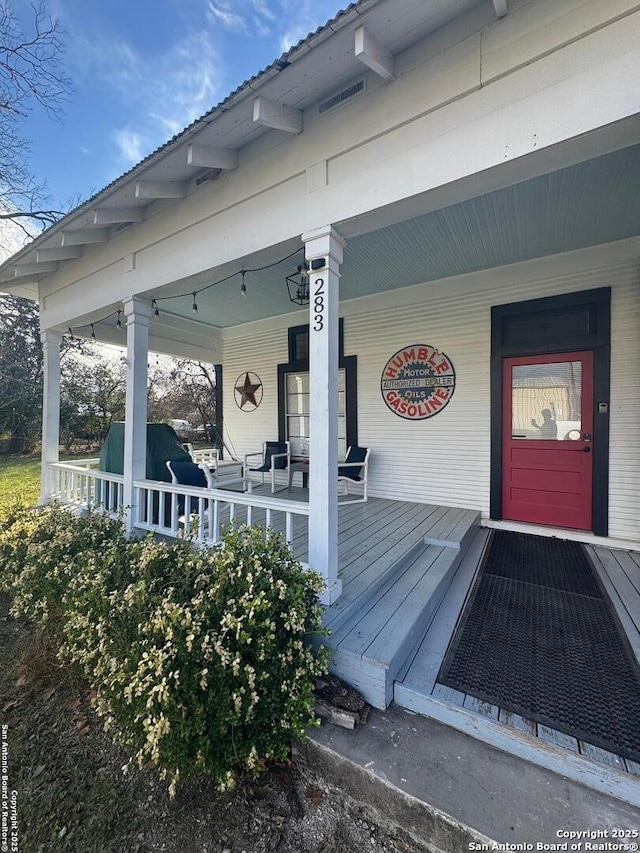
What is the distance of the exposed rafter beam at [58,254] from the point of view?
4.07 meters

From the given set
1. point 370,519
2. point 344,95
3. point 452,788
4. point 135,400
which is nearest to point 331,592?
point 452,788

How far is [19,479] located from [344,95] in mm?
10498

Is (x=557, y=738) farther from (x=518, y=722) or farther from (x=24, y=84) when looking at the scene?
(x=24, y=84)

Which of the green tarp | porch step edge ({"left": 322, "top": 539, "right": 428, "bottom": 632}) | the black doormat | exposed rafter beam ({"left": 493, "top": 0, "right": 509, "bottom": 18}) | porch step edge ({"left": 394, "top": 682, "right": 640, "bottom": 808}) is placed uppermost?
exposed rafter beam ({"left": 493, "top": 0, "right": 509, "bottom": 18})

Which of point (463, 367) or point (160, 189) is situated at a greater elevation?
point (160, 189)

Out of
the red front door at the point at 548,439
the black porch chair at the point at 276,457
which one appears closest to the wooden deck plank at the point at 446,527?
the red front door at the point at 548,439

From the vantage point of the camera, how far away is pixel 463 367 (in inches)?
178

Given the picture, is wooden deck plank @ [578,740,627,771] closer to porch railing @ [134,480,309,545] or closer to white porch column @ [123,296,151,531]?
porch railing @ [134,480,309,545]

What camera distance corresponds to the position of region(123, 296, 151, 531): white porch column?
370cm

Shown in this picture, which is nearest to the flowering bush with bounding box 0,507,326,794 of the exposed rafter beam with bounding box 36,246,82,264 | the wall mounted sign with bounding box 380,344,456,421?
the wall mounted sign with bounding box 380,344,456,421

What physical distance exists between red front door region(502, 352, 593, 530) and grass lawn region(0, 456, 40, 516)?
614cm

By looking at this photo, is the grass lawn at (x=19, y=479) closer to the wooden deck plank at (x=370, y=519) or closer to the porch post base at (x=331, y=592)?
the wooden deck plank at (x=370, y=519)

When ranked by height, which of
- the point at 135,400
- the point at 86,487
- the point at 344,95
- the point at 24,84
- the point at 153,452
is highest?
the point at 24,84

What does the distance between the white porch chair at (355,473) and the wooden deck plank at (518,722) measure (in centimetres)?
318
